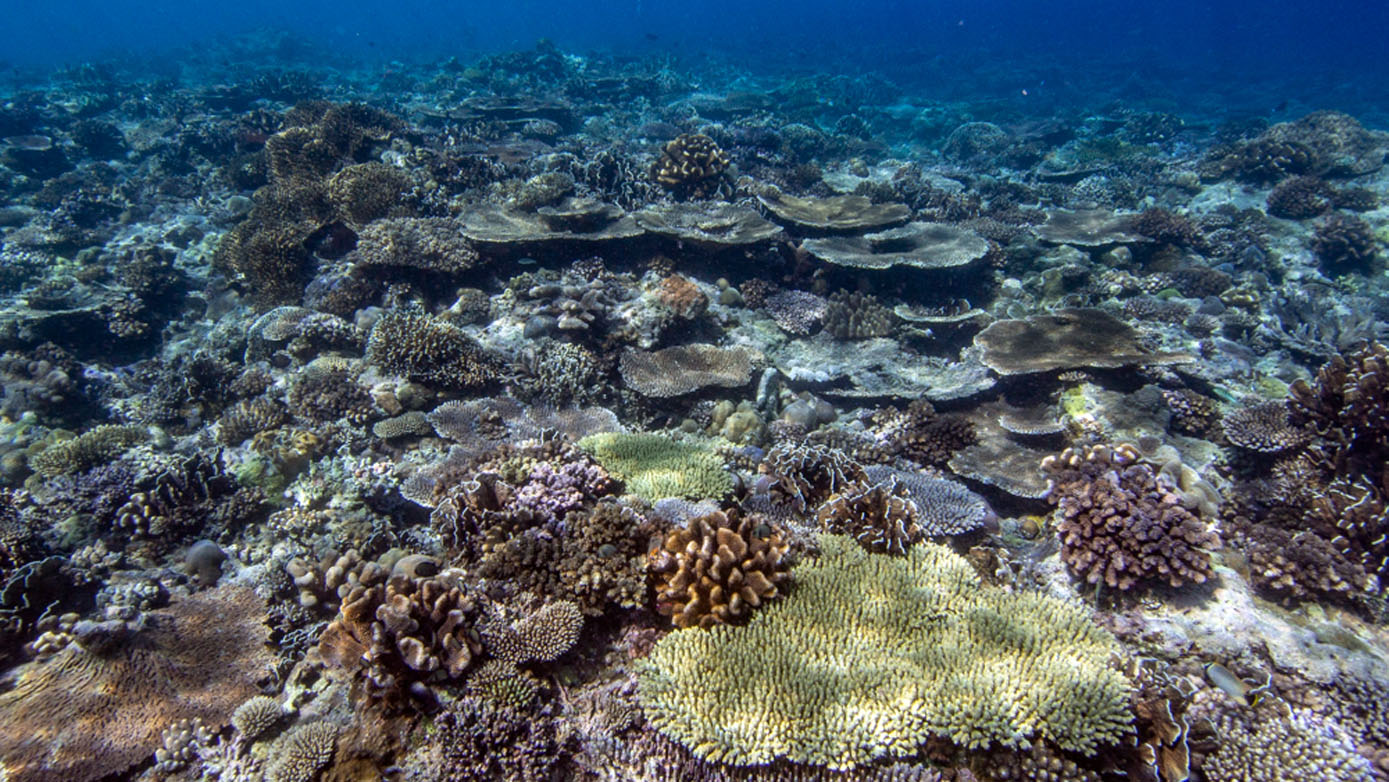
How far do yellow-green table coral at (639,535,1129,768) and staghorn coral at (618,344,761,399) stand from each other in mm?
4010

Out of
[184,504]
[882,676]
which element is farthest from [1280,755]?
[184,504]

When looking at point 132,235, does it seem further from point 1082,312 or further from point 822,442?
point 1082,312

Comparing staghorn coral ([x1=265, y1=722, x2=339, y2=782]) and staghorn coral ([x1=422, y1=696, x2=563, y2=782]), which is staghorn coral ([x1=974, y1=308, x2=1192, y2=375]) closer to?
staghorn coral ([x1=422, y1=696, x2=563, y2=782])

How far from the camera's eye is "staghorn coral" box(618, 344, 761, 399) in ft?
25.4

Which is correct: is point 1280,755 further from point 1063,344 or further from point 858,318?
point 858,318

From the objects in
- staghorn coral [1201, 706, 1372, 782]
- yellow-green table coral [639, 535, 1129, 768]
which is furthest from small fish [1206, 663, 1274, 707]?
yellow-green table coral [639, 535, 1129, 768]

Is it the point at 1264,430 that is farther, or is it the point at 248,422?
the point at 248,422

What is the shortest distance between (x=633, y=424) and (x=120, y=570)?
5.51m

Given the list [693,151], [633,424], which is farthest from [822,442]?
[693,151]

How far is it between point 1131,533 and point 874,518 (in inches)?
81.2

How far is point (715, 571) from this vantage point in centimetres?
383

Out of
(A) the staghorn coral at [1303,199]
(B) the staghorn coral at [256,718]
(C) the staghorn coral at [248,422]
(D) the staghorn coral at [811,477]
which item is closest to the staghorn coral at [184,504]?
(C) the staghorn coral at [248,422]

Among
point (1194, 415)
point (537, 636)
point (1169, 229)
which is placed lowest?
point (1194, 415)

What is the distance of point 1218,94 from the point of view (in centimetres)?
3675
